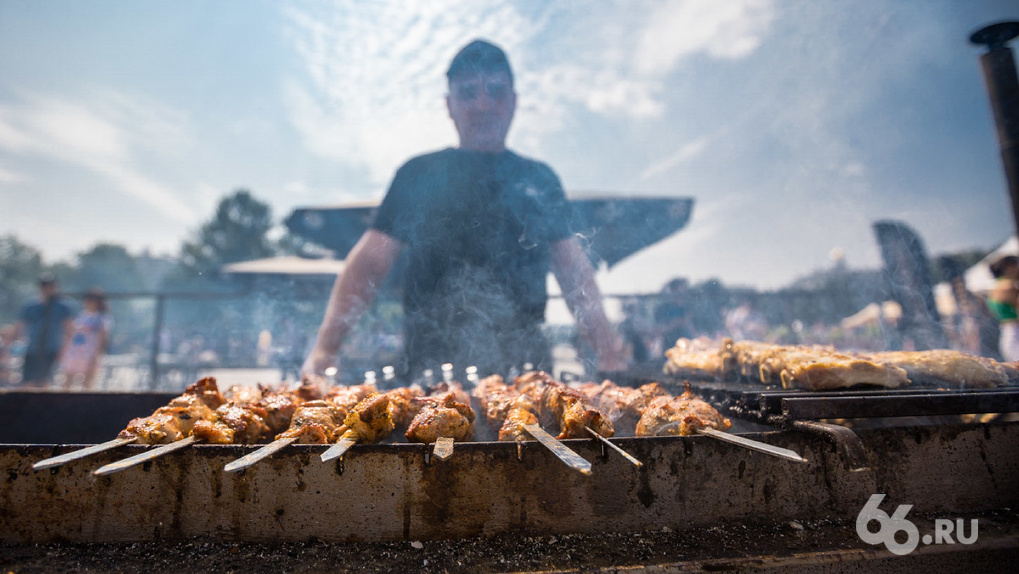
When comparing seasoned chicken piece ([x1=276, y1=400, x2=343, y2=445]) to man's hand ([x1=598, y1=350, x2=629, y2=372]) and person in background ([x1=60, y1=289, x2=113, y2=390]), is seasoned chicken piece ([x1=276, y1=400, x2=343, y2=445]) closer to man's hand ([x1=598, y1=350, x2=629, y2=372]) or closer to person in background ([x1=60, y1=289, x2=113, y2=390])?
man's hand ([x1=598, y1=350, x2=629, y2=372])

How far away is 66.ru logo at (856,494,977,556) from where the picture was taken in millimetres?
1753

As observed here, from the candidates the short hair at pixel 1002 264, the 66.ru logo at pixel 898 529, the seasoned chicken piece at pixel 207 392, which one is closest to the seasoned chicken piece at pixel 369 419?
the seasoned chicken piece at pixel 207 392

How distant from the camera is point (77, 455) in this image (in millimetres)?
1521

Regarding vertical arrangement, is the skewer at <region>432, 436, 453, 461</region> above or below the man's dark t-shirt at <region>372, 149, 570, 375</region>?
below

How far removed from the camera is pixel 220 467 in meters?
1.69

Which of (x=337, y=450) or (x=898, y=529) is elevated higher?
(x=337, y=450)

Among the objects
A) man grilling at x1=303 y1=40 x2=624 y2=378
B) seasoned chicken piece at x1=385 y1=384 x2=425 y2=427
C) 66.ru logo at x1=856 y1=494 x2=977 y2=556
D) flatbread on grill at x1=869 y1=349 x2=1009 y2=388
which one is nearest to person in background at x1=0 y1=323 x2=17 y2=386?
man grilling at x1=303 y1=40 x2=624 y2=378

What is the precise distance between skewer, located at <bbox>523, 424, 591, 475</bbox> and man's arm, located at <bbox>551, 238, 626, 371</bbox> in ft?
7.73

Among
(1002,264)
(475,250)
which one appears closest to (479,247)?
(475,250)

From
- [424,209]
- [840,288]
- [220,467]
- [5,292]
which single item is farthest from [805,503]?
[5,292]

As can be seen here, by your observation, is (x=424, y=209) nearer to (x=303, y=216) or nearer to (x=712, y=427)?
(x=712, y=427)

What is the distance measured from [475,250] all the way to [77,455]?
3.16 metres

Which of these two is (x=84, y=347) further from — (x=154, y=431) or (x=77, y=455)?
(x=77, y=455)

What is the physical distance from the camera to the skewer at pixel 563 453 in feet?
4.36
